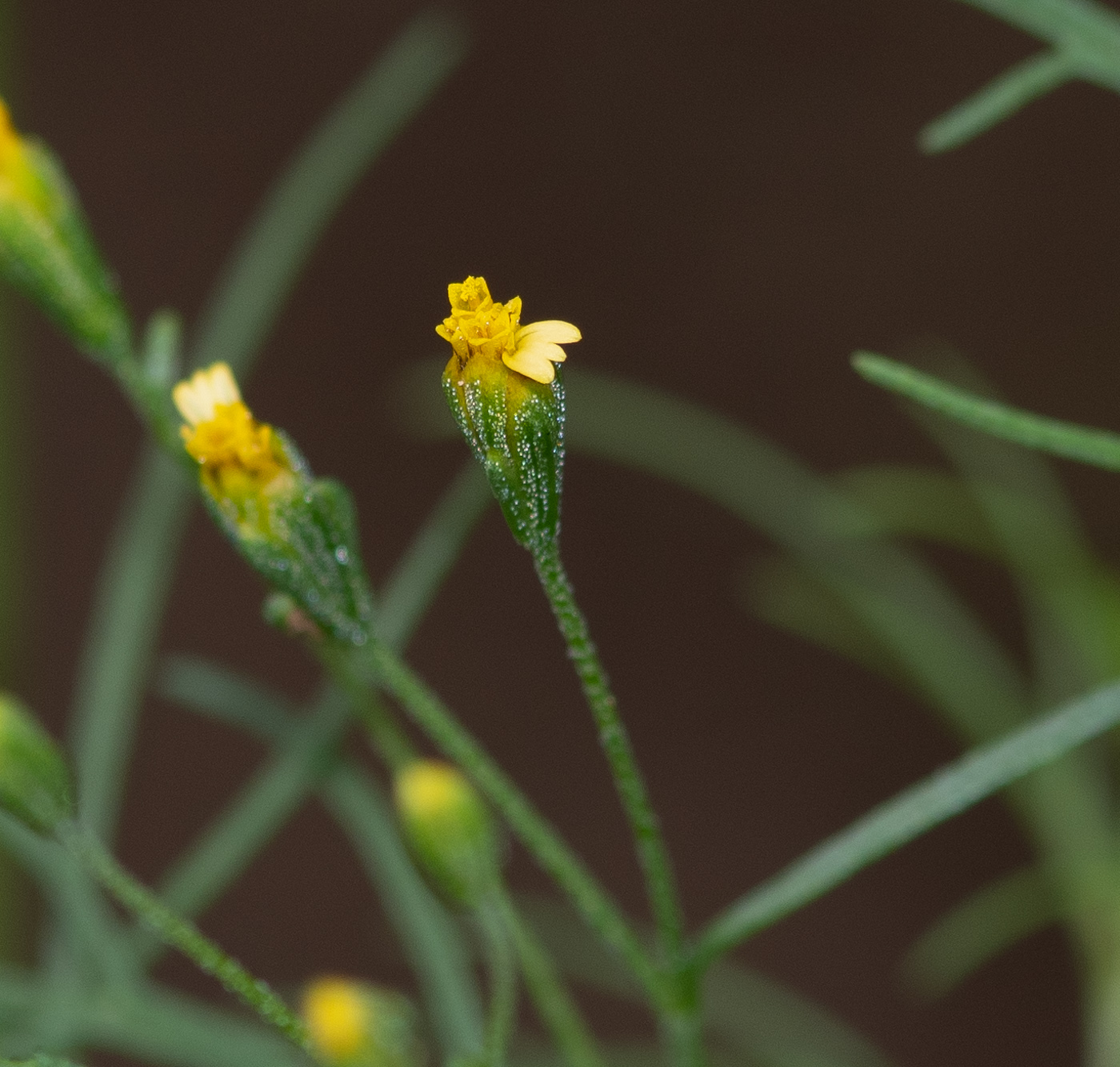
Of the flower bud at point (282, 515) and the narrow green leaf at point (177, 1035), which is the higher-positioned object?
the flower bud at point (282, 515)

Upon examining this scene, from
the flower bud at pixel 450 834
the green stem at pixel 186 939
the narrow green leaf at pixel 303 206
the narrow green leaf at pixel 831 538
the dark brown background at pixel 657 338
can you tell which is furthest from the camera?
the dark brown background at pixel 657 338

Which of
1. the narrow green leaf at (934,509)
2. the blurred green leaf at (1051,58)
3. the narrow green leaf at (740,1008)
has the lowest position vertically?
the narrow green leaf at (740,1008)

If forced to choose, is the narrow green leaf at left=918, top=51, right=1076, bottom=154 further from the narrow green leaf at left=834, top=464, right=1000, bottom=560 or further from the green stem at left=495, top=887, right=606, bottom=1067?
the narrow green leaf at left=834, top=464, right=1000, bottom=560

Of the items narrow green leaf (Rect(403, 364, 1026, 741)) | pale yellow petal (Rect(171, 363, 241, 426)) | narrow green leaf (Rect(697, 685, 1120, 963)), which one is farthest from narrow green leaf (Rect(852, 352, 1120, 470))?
narrow green leaf (Rect(403, 364, 1026, 741))

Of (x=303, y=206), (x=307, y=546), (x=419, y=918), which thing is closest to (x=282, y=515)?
(x=307, y=546)

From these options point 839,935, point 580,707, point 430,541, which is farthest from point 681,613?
point 430,541

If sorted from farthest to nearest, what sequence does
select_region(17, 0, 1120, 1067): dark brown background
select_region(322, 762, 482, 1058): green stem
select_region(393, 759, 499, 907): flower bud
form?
1. select_region(17, 0, 1120, 1067): dark brown background
2. select_region(322, 762, 482, 1058): green stem
3. select_region(393, 759, 499, 907): flower bud

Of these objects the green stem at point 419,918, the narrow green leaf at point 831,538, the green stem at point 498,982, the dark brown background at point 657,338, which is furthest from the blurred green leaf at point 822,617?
the green stem at point 498,982

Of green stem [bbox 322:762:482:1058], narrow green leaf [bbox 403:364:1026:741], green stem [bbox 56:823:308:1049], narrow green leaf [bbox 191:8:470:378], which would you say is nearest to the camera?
green stem [bbox 56:823:308:1049]

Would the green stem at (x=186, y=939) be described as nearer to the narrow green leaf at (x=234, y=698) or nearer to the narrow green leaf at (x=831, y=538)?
the narrow green leaf at (x=234, y=698)

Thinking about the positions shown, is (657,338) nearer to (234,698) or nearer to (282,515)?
(234,698)
